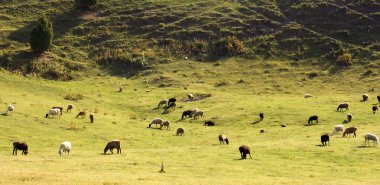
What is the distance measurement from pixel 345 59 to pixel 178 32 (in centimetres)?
3274

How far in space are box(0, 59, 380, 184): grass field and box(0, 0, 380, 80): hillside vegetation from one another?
5572 millimetres

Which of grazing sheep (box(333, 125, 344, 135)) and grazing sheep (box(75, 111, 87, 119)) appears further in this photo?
grazing sheep (box(75, 111, 87, 119))

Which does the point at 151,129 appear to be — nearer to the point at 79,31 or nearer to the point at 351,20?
the point at 79,31

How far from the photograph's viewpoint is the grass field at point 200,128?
3556 cm

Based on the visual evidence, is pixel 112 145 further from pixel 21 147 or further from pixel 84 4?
pixel 84 4

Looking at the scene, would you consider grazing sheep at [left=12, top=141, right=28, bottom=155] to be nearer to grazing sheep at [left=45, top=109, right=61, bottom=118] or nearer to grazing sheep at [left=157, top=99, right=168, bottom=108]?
grazing sheep at [left=45, top=109, right=61, bottom=118]

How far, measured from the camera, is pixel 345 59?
90875mm

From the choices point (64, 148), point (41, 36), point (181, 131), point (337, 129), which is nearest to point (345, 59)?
point (337, 129)

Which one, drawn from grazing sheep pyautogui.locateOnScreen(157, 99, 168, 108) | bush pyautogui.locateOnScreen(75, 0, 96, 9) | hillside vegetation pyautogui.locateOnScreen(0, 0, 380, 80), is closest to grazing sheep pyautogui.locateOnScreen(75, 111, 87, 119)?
grazing sheep pyautogui.locateOnScreen(157, 99, 168, 108)

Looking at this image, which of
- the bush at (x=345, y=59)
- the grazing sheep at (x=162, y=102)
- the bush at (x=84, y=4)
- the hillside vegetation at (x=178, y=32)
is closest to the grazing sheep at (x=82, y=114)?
the grazing sheep at (x=162, y=102)

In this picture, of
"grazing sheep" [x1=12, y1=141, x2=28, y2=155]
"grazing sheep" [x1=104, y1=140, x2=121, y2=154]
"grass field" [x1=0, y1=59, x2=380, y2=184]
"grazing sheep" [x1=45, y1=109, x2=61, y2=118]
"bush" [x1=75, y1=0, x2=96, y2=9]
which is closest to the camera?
"grass field" [x1=0, y1=59, x2=380, y2=184]

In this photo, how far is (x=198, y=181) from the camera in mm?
32250

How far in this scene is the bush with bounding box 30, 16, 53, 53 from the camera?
93438 mm

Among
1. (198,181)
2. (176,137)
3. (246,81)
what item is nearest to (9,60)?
(246,81)
